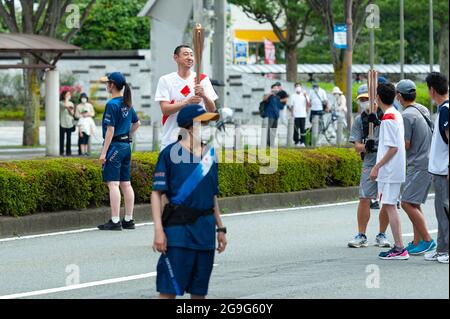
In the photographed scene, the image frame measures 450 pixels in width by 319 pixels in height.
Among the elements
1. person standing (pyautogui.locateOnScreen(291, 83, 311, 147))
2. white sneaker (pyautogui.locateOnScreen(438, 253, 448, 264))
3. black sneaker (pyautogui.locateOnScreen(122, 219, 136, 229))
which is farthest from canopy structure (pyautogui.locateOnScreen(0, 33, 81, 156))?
white sneaker (pyautogui.locateOnScreen(438, 253, 448, 264))

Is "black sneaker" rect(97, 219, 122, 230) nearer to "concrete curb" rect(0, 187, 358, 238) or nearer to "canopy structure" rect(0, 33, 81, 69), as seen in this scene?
"concrete curb" rect(0, 187, 358, 238)

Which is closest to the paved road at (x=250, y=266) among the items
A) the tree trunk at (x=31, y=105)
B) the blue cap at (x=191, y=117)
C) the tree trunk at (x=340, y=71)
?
the blue cap at (x=191, y=117)

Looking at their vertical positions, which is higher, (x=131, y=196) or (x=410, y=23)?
(x=410, y=23)

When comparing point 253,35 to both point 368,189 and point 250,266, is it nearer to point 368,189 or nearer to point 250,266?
point 368,189

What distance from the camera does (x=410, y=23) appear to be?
5509cm

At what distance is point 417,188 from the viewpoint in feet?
41.3

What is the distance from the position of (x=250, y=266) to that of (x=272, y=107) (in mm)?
21064

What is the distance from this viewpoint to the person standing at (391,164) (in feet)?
40.5

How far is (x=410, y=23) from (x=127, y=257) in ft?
144

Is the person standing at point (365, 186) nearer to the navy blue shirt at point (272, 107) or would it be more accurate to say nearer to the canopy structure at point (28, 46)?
the canopy structure at point (28, 46)

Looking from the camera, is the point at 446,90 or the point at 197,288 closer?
the point at 197,288
